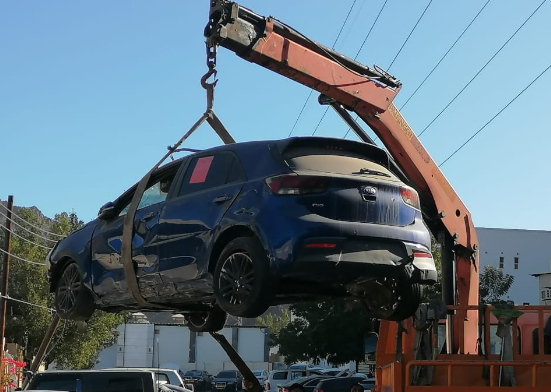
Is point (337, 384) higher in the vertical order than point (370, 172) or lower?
lower

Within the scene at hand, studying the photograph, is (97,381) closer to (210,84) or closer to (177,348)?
(210,84)

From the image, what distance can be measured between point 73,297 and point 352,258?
3.14 m

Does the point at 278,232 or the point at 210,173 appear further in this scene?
the point at 210,173

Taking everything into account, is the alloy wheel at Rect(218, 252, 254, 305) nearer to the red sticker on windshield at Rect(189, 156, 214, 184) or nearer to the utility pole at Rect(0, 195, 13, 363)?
the red sticker on windshield at Rect(189, 156, 214, 184)

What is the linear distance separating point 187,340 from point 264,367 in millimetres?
5690

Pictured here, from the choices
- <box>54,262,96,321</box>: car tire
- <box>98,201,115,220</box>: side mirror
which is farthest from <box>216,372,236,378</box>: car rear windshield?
<box>98,201,115,220</box>: side mirror

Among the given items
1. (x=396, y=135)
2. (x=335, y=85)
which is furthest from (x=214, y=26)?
(x=396, y=135)

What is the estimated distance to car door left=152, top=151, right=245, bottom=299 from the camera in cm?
574

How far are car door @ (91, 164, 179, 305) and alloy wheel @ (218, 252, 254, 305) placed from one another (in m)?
0.79

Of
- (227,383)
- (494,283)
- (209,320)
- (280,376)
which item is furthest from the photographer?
(494,283)

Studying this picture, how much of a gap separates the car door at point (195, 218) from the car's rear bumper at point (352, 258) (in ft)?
2.46

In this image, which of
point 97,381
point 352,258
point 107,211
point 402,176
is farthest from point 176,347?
point 352,258

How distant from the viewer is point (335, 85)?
365 inches

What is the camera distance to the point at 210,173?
6.04 m
